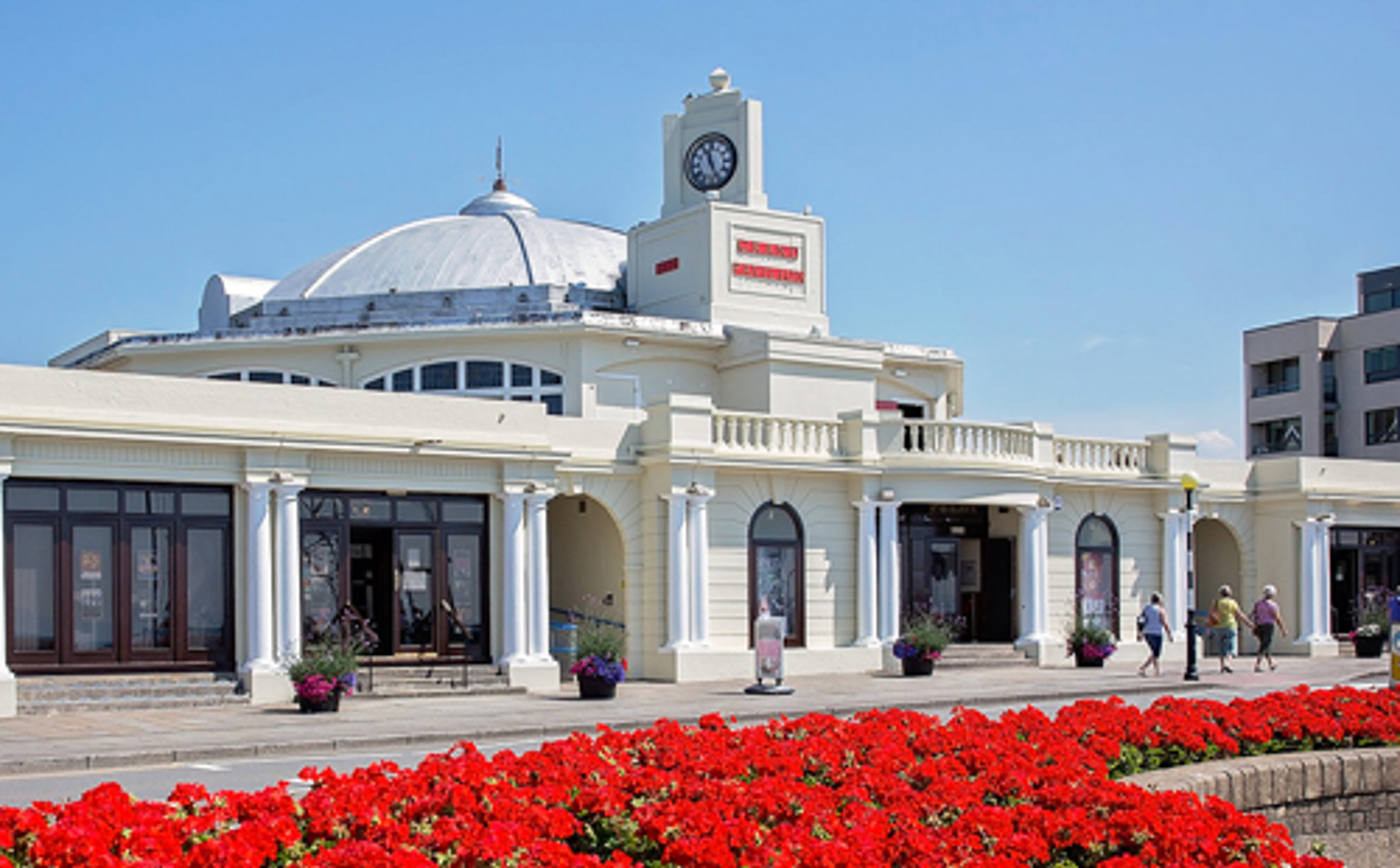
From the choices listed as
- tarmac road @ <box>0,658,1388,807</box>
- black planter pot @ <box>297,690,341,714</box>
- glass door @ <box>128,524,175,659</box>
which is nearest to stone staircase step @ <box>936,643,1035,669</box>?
tarmac road @ <box>0,658,1388,807</box>

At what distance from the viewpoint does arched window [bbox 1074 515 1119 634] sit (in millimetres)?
33531

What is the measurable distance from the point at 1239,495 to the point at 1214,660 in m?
4.34

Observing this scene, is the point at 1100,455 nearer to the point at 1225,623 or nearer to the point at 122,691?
the point at 1225,623

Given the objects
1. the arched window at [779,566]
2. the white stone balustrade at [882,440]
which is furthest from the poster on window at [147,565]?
the arched window at [779,566]

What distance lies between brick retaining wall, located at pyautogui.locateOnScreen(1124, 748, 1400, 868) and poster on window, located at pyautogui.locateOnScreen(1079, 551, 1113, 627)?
21.9 meters

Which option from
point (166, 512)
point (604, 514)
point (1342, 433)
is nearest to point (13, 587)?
point (166, 512)

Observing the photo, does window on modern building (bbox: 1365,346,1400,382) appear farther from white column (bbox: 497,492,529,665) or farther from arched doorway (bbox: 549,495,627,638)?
white column (bbox: 497,492,529,665)

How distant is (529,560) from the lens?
87.9ft

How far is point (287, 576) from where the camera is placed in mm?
24125

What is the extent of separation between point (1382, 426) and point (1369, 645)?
43605mm

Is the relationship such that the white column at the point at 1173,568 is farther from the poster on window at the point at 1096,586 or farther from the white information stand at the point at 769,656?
the white information stand at the point at 769,656

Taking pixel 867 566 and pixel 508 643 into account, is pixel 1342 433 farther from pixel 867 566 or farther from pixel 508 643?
pixel 508 643

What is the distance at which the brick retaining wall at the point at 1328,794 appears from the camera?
1079 cm

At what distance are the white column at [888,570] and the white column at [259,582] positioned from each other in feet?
38.7
